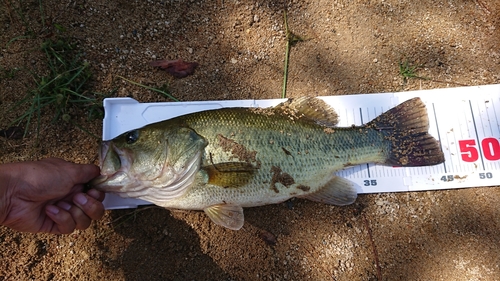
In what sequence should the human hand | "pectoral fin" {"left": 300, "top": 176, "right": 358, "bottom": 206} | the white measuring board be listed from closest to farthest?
the human hand → "pectoral fin" {"left": 300, "top": 176, "right": 358, "bottom": 206} → the white measuring board

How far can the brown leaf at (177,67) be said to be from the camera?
2.97 metres

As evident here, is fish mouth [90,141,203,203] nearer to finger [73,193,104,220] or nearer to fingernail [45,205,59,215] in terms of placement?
finger [73,193,104,220]

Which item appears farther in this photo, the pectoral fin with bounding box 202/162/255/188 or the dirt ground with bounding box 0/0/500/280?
the dirt ground with bounding box 0/0/500/280

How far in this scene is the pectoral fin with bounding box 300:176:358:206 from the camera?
103 inches

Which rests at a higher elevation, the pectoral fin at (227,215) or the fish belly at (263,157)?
the fish belly at (263,157)

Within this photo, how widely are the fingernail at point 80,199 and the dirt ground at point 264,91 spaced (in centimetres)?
43

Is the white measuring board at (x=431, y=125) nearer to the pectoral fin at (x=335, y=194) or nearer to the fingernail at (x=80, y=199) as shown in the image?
the pectoral fin at (x=335, y=194)

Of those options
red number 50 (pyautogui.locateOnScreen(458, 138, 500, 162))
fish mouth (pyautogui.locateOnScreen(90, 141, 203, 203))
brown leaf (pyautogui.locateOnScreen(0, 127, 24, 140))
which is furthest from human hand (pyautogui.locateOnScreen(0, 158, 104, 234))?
red number 50 (pyautogui.locateOnScreen(458, 138, 500, 162))

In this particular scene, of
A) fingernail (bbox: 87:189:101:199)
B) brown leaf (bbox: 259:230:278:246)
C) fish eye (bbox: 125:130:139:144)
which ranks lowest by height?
brown leaf (bbox: 259:230:278:246)

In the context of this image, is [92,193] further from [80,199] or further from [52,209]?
[52,209]

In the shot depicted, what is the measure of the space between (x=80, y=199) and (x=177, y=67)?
1.38m

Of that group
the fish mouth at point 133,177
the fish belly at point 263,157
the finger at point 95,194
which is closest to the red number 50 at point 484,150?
the fish belly at point 263,157

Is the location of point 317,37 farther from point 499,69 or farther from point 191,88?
point 499,69

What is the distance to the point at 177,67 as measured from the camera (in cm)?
298
